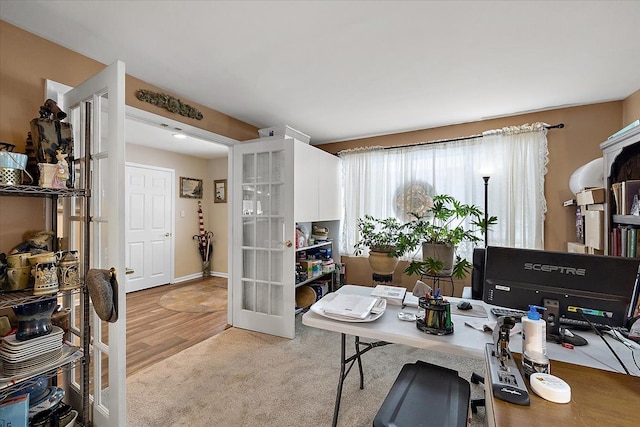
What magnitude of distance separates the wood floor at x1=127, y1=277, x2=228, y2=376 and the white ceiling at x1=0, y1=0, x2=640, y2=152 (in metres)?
2.39

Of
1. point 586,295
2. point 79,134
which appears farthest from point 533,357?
point 79,134

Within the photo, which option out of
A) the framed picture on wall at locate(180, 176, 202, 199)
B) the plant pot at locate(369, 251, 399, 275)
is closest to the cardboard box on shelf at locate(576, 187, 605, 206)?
the plant pot at locate(369, 251, 399, 275)

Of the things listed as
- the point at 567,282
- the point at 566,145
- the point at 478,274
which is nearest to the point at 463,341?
the point at 567,282

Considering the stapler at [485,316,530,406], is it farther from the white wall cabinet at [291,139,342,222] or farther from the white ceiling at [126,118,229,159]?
the white ceiling at [126,118,229,159]

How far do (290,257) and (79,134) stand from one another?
1.92 meters

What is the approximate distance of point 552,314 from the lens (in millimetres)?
1214

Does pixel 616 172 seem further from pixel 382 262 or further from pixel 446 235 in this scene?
pixel 382 262

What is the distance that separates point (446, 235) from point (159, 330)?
3.34 metres

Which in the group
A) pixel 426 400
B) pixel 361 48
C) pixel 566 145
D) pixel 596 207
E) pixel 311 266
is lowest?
pixel 426 400

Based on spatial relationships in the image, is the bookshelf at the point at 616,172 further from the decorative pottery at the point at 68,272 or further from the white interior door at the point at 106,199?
the decorative pottery at the point at 68,272

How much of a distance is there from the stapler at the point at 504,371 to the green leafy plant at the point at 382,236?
2328 mm

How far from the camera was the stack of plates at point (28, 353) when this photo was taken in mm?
1304

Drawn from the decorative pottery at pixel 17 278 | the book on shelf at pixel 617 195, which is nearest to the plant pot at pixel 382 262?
the book on shelf at pixel 617 195

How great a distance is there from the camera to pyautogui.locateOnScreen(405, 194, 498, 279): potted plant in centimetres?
299
